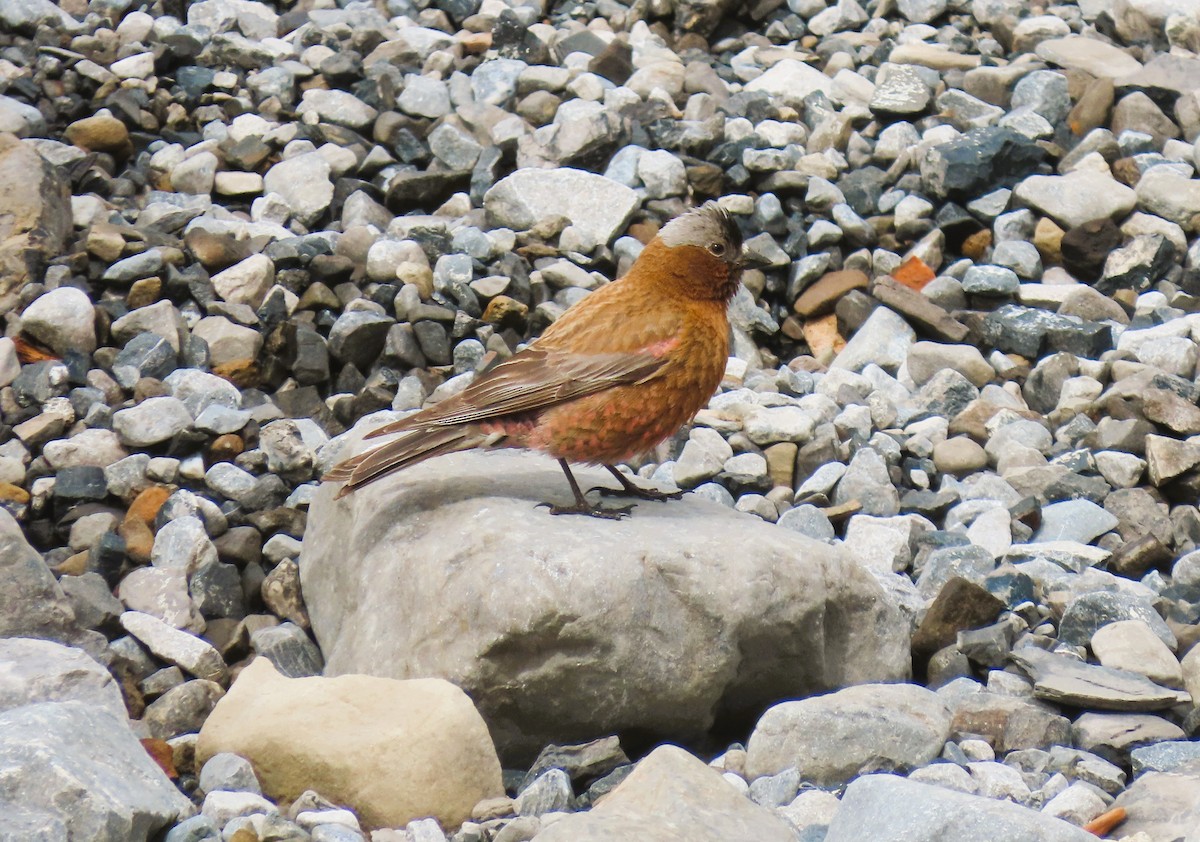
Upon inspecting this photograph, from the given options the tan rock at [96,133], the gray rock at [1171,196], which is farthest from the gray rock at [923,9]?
the tan rock at [96,133]

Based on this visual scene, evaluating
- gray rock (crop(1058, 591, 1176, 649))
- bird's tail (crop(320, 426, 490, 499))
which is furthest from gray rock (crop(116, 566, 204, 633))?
gray rock (crop(1058, 591, 1176, 649))

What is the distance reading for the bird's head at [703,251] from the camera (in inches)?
211

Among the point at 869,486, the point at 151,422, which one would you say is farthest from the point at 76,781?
the point at 869,486

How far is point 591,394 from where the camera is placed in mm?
5039

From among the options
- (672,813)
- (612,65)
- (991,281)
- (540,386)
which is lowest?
(991,281)

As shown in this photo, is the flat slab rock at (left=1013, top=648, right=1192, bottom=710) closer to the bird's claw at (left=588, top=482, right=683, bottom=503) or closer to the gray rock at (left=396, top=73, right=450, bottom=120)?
the bird's claw at (left=588, top=482, right=683, bottom=503)

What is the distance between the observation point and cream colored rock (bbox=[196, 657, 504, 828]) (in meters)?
3.99

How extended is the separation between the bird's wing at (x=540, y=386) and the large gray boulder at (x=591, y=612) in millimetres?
252

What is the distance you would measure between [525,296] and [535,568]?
311cm

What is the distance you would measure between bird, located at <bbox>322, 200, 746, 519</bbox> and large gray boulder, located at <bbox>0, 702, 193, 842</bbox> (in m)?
1.38

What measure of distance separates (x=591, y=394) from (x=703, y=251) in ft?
2.46

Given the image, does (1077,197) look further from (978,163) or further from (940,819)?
(940,819)

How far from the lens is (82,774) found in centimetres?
343

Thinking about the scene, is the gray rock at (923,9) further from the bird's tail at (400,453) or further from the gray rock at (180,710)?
the gray rock at (180,710)
